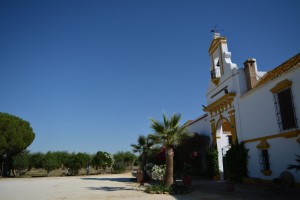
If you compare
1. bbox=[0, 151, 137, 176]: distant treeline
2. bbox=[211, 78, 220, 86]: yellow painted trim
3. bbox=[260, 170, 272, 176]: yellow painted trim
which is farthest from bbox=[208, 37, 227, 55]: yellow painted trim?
bbox=[0, 151, 137, 176]: distant treeline

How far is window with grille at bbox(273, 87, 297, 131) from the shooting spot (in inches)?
501

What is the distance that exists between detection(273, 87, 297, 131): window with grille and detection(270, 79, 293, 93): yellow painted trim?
0.64 feet

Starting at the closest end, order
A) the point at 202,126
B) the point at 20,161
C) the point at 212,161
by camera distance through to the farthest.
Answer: the point at 212,161 < the point at 202,126 < the point at 20,161

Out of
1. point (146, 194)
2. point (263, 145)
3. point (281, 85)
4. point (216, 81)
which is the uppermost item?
point (216, 81)

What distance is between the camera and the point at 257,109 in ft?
51.2

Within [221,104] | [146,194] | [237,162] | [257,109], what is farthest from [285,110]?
[146,194]

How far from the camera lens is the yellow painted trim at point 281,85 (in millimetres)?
12793

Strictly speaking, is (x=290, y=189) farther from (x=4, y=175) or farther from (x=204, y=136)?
(x=4, y=175)

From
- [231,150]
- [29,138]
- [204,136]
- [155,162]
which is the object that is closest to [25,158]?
[29,138]

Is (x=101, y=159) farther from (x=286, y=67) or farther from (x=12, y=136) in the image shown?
(x=286, y=67)

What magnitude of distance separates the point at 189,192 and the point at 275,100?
7460 millimetres

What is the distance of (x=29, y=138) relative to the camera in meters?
38.0

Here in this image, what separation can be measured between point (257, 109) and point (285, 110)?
245cm

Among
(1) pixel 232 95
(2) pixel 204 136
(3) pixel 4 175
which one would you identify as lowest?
(3) pixel 4 175
